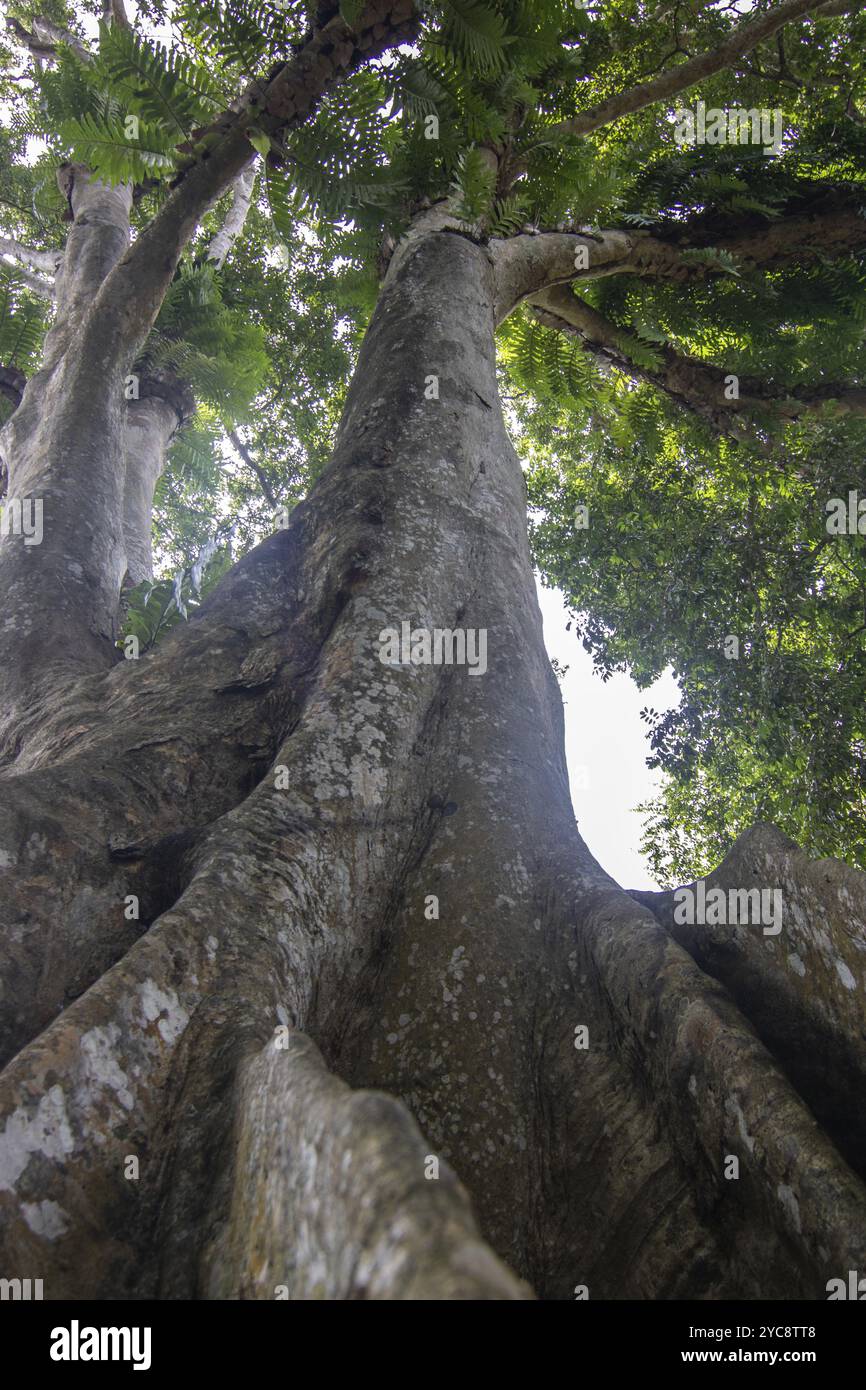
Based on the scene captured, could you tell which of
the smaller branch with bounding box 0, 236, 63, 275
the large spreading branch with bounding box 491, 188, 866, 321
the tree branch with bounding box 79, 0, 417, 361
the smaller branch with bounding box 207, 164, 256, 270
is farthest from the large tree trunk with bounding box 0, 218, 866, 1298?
the smaller branch with bounding box 0, 236, 63, 275

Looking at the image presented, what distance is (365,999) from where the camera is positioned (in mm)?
2496

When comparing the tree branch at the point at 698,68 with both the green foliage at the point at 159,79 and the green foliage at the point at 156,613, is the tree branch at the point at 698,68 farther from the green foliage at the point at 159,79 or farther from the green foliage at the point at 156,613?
the green foliage at the point at 156,613

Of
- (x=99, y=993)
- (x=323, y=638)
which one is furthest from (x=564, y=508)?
(x=99, y=993)

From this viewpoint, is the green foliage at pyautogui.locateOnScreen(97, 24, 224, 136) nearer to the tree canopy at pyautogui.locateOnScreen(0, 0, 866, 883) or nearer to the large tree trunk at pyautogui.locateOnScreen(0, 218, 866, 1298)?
the tree canopy at pyautogui.locateOnScreen(0, 0, 866, 883)

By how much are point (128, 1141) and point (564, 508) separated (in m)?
8.14

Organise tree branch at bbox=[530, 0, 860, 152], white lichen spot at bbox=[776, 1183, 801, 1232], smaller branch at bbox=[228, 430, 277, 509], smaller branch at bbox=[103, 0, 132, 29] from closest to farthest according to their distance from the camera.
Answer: white lichen spot at bbox=[776, 1183, 801, 1232] → tree branch at bbox=[530, 0, 860, 152] → smaller branch at bbox=[103, 0, 132, 29] → smaller branch at bbox=[228, 430, 277, 509]

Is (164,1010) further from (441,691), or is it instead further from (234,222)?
(234,222)

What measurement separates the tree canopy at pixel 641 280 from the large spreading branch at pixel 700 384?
0.02 m

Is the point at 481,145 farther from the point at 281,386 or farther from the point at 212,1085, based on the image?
the point at 212,1085

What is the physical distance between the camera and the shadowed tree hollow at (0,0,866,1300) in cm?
175

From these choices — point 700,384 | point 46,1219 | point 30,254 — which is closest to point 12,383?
point 30,254

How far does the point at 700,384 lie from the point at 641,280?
105cm

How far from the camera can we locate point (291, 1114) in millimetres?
1483

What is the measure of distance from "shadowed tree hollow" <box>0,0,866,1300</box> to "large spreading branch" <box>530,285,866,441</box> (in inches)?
2.0
